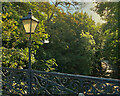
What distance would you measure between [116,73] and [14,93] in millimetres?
12412

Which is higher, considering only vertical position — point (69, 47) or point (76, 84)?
point (69, 47)

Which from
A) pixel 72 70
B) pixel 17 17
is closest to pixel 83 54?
pixel 72 70

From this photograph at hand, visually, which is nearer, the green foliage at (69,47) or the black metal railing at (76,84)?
the black metal railing at (76,84)

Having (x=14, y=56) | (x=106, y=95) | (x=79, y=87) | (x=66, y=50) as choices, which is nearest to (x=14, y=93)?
(x=14, y=56)

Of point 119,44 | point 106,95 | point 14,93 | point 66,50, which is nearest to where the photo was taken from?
point 106,95

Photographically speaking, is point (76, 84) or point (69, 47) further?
point (69, 47)

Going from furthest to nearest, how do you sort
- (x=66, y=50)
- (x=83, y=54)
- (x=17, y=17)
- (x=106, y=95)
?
(x=83, y=54)
(x=66, y=50)
(x=17, y=17)
(x=106, y=95)

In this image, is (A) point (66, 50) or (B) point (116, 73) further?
(B) point (116, 73)

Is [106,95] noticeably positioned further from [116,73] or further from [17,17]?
[116,73]

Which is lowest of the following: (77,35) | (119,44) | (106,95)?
(106,95)

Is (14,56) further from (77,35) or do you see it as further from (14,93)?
(77,35)

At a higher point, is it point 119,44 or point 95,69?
point 119,44

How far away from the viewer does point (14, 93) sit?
3670mm

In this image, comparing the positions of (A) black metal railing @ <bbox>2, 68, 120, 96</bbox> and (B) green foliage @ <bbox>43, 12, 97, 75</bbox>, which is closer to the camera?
(A) black metal railing @ <bbox>2, 68, 120, 96</bbox>
